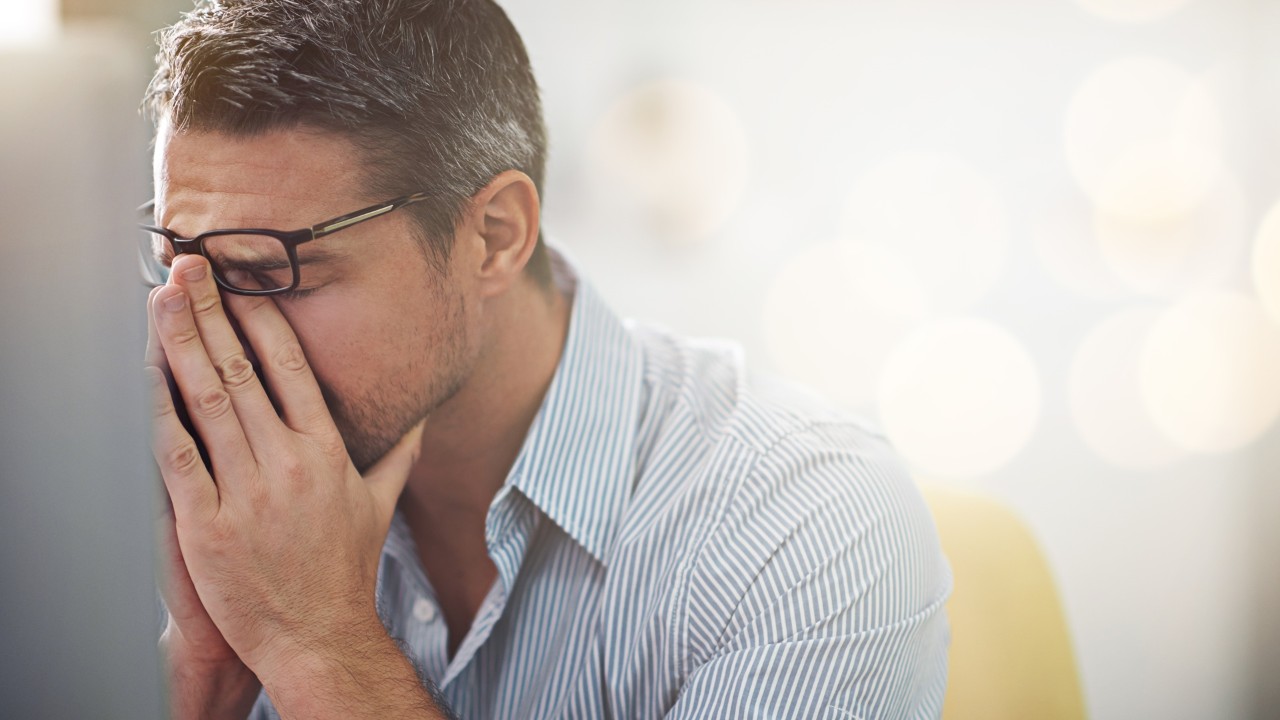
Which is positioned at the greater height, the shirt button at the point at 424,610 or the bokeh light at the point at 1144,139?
the bokeh light at the point at 1144,139

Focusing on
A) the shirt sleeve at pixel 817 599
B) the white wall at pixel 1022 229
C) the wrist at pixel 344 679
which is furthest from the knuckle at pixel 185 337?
the white wall at pixel 1022 229

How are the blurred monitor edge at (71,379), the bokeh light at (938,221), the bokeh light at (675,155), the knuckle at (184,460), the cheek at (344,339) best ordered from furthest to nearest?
1. the bokeh light at (675,155)
2. the bokeh light at (938,221)
3. the cheek at (344,339)
4. the knuckle at (184,460)
5. the blurred monitor edge at (71,379)

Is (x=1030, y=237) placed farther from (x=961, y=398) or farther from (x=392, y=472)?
(x=392, y=472)

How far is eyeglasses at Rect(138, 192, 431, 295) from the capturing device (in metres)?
0.92

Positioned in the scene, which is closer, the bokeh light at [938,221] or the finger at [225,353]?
the finger at [225,353]

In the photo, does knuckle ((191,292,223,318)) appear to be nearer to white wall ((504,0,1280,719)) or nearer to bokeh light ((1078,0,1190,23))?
white wall ((504,0,1280,719))

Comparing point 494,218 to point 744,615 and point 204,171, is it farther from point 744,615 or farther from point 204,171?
point 744,615

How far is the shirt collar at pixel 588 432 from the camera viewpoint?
1.08 m

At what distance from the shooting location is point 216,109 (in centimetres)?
95

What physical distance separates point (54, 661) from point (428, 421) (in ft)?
2.86

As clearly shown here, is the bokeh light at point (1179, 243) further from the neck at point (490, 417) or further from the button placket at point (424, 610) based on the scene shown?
the button placket at point (424, 610)

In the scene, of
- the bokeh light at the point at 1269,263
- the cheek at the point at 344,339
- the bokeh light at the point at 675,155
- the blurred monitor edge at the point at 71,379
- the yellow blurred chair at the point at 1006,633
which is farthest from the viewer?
the bokeh light at the point at 675,155

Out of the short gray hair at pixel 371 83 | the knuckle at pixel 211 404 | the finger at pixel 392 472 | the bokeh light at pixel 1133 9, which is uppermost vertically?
the bokeh light at pixel 1133 9

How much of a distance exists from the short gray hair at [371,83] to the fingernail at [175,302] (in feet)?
0.66
